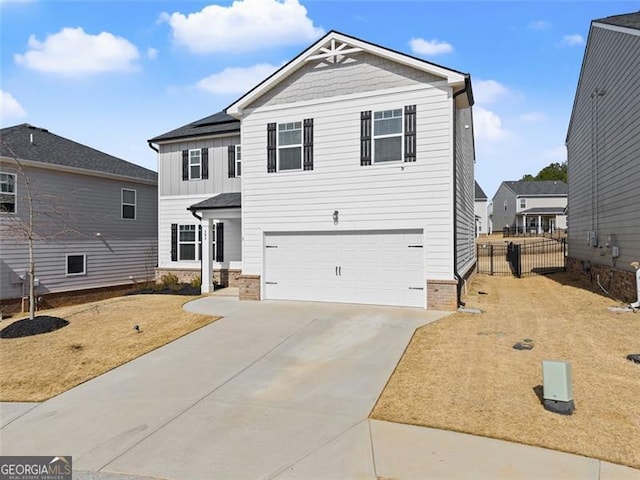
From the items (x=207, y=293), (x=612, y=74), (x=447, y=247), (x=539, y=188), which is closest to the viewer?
(x=447, y=247)

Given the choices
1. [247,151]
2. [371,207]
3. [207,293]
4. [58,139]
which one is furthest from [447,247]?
[58,139]

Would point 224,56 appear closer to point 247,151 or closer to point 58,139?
point 247,151

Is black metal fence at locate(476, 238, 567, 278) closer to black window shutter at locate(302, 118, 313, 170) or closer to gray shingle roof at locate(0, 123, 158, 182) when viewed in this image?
black window shutter at locate(302, 118, 313, 170)

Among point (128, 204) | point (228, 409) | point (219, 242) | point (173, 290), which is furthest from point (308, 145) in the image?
point (128, 204)

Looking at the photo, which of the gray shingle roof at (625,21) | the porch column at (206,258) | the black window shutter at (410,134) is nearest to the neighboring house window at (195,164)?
the porch column at (206,258)

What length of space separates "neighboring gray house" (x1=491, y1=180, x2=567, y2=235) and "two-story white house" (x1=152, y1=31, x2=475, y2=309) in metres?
42.8

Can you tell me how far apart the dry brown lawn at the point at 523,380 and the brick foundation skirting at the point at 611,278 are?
57.8 inches

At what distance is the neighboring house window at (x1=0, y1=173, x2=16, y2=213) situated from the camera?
45.9 ft

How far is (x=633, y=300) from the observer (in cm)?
1120

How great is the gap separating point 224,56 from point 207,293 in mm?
8253

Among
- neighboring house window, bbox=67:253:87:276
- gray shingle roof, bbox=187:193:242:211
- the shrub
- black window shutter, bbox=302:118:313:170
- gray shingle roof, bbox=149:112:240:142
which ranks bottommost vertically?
the shrub

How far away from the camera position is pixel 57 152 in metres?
16.5

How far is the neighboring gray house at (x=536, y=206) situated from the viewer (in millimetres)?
49156

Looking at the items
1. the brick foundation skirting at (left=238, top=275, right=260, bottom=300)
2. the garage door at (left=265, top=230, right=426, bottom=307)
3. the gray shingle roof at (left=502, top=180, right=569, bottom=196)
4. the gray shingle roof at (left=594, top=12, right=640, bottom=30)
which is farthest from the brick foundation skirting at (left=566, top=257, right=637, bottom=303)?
the gray shingle roof at (left=502, top=180, right=569, bottom=196)
